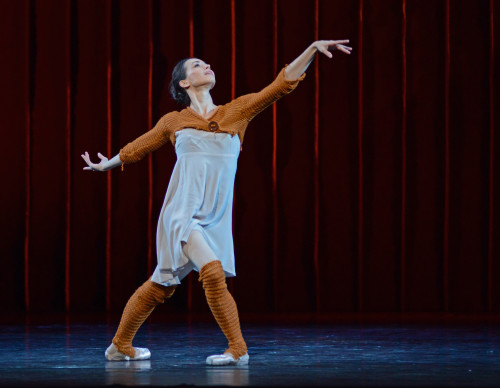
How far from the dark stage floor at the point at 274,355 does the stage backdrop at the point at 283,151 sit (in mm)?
1002

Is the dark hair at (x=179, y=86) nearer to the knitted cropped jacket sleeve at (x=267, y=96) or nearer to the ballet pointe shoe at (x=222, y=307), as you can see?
the knitted cropped jacket sleeve at (x=267, y=96)

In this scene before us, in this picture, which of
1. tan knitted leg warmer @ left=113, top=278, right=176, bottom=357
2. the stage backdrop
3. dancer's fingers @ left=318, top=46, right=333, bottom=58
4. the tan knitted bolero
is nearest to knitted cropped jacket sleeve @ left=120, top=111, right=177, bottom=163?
the tan knitted bolero

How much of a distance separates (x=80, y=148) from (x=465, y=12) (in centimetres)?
251

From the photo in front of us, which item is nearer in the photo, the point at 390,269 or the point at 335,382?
the point at 335,382

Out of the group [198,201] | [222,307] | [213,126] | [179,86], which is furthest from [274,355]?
[179,86]

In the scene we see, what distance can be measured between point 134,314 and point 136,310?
0.6 inches

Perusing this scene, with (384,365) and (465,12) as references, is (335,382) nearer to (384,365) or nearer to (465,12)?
(384,365)

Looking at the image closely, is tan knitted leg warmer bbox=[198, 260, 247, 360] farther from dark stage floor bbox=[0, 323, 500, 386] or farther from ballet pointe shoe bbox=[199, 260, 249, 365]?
dark stage floor bbox=[0, 323, 500, 386]

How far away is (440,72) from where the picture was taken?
5.33 meters

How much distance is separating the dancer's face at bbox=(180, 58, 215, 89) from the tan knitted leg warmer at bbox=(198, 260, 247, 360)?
653mm

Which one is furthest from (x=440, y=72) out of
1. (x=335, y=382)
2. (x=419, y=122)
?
(x=335, y=382)

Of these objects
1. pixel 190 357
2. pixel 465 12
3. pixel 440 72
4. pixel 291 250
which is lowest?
pixel 190 357

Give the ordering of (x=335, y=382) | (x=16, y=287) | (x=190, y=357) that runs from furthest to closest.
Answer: (x=16, y=287), (x=190, y=357), (x=335, y=382)

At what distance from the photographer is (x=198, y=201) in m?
2.89
